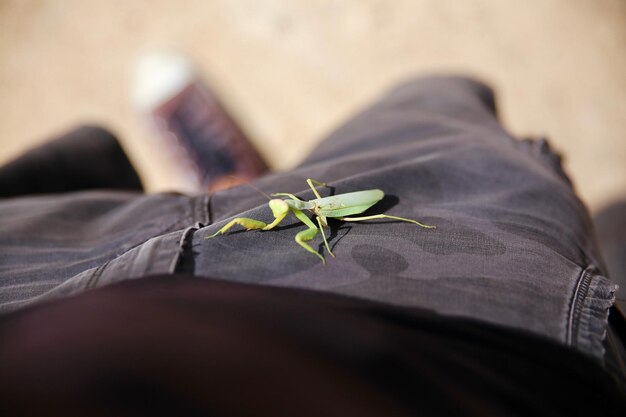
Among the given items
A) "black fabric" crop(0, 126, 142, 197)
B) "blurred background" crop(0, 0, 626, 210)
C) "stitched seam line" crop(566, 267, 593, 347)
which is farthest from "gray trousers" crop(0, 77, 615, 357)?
"blurred background" crop(0, 0, 626, 210)

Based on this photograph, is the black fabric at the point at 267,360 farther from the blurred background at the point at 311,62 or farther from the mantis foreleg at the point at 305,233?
the blurred background at the point at 311,62

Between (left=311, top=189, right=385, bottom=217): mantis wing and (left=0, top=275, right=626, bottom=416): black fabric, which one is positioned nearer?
(left=0, top=275, right=626, bottom=416): black fabric

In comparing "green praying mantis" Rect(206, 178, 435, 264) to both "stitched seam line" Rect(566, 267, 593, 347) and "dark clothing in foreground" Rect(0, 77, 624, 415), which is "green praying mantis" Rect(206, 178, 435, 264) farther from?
"stitched seam line" Rect(566, 267, 593, 347)

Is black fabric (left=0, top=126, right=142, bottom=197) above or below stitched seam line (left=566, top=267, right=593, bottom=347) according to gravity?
above

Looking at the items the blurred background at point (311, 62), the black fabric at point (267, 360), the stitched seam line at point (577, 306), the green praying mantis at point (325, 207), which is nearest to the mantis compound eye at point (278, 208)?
the green praying mantis at point (325, 207)

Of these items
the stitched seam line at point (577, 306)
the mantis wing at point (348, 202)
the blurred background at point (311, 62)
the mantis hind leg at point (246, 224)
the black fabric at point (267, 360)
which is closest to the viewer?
the black fabric at point (267, 360)

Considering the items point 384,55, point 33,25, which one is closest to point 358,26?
point 384,55

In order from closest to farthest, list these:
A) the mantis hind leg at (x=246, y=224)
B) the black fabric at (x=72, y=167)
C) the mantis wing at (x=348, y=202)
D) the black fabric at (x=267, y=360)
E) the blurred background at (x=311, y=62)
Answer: the black fabric at (x=267, y=360)
the mantis hind leg at (x=246, y=224)
the mantis wing at (x=348, y=202)
the black fabric at (x=72, y=167)
the blurred background at (x=311, y=62)
